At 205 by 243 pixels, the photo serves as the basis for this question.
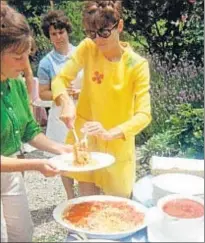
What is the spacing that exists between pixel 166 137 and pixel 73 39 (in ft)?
9.36

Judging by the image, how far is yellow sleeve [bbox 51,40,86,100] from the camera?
262cm

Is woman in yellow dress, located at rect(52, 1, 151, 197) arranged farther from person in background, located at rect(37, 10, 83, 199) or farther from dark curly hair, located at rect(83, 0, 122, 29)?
person in background, located at rect(37, 10, 83, 199)

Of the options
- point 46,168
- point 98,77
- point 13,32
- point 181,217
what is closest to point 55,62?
point 98,77

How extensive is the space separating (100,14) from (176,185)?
2.77 feet

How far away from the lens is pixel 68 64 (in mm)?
2654

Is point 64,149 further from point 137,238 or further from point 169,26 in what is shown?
point 169,26

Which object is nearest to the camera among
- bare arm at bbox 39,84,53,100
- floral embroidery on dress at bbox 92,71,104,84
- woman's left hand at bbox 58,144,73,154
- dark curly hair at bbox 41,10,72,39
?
woman's left hand at bbox 58,144,73,154

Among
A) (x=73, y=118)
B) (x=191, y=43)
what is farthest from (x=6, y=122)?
(x=191, y=43)

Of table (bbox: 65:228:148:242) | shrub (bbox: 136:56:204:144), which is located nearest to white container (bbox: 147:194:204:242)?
table (bbox: 65:228:148:242)

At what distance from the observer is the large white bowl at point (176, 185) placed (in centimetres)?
202

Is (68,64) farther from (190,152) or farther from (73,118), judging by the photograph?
(190,152)

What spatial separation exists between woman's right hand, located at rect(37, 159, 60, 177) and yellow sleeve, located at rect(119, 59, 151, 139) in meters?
0.54

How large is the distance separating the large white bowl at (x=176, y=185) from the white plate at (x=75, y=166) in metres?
0.22

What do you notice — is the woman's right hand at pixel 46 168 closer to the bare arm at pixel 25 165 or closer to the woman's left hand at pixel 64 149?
the bare arm at pixel 25 165
